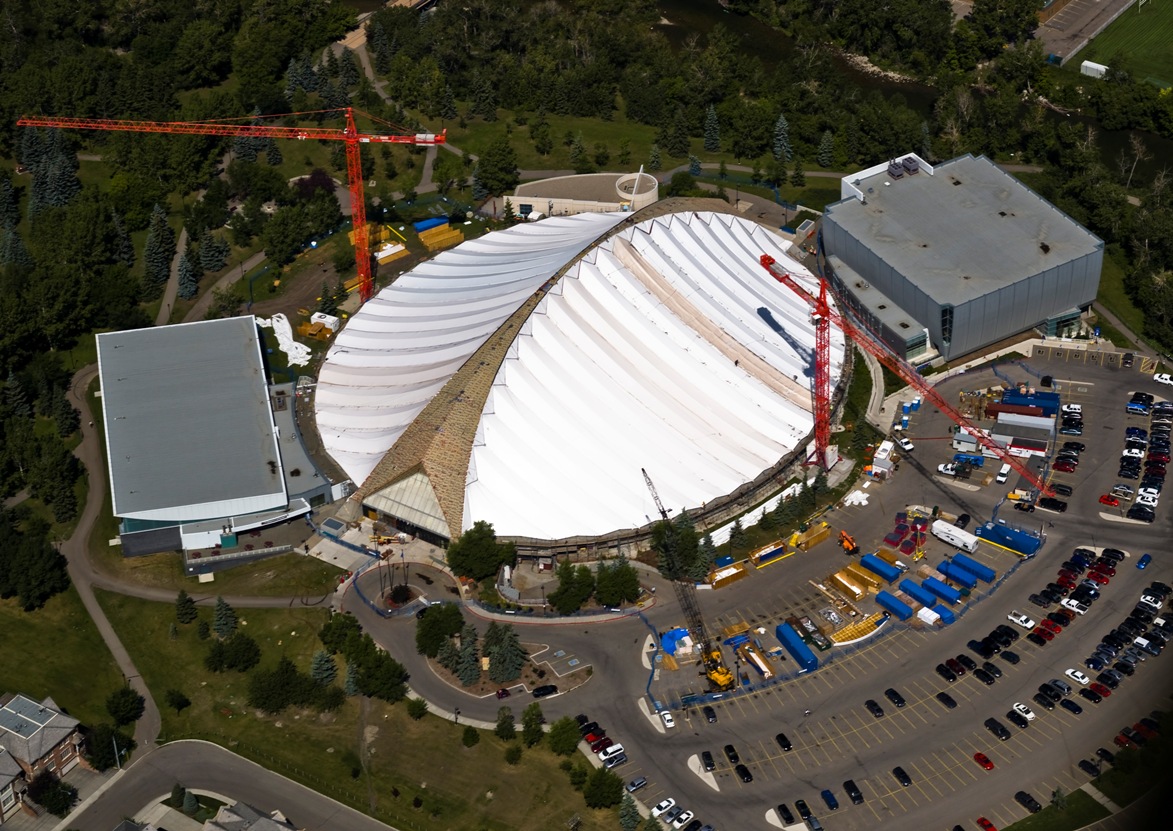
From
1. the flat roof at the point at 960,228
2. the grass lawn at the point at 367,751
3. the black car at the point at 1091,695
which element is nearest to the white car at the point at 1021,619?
the black car at the point at 1091,695

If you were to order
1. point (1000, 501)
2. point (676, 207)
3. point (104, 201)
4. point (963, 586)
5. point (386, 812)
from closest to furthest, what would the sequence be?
point (386, 812)
point (963, 586)
point (1000, 501)
point (676, 207)
point (104, 201)

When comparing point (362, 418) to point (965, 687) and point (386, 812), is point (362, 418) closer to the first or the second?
point (386, 812)

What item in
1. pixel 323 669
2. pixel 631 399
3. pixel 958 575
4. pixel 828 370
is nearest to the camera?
pixel 323 669

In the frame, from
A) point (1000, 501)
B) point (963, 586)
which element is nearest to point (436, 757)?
point (963, 586)

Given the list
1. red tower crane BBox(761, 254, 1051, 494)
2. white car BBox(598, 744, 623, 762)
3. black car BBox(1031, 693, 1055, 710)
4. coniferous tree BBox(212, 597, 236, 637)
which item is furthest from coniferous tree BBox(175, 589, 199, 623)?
black car BBox(1031, 693, 1055, 710)

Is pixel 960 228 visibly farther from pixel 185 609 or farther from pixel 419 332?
pixel 185 609

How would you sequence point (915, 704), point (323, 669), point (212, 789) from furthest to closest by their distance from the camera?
point (323, 669), point (915, 704), point (212, 789)

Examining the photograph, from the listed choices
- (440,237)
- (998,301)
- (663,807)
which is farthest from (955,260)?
(663,807)
